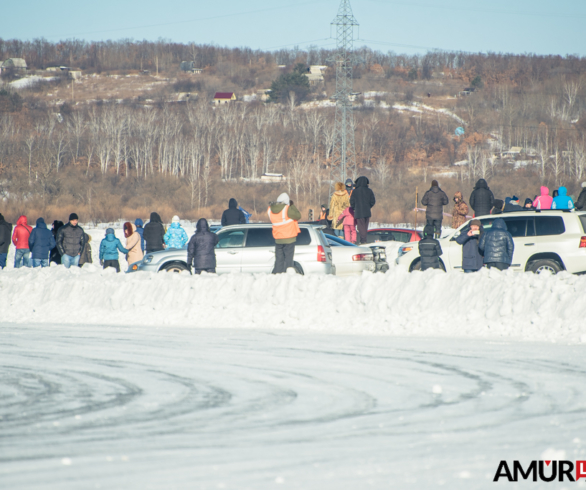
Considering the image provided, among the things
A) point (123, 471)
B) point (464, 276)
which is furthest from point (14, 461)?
point (464, 276)

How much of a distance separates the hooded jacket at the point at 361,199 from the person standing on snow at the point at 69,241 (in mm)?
7298

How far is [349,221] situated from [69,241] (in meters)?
7.71

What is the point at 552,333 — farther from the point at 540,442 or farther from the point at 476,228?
the point at 540,442

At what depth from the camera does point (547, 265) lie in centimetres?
1387

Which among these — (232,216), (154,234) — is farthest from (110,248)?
(232,216)

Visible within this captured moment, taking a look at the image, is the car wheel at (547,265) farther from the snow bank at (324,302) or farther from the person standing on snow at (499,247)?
the snow bank at (324,302)

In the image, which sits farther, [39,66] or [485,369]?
[39,66]

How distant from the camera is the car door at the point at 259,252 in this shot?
46.9 ft

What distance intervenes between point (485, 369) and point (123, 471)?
Answer: 165 inches

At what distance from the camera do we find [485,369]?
6738mm

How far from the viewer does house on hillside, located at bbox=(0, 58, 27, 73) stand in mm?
154750

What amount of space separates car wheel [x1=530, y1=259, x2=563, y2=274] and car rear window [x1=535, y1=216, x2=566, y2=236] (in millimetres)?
621

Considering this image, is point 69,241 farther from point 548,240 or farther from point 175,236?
point 548,240

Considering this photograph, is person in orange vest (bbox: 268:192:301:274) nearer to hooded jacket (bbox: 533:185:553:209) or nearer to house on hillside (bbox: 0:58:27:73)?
hooded jacket (bbox: 533:185:553:209)
